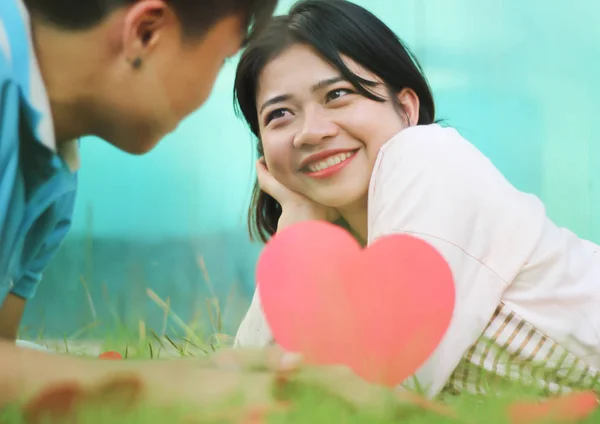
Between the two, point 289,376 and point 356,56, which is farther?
point 356,56

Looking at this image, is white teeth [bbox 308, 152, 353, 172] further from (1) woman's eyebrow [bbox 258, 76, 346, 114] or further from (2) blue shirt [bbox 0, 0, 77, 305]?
(2) blue shirt [bbox 0, 0, 77, 305]

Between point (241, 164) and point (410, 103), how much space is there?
185 mm

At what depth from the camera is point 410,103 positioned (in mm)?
708

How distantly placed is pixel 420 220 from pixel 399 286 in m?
0.11

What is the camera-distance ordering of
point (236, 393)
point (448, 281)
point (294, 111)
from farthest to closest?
point (294, 111)
point (448, 281)
point (236, 393)

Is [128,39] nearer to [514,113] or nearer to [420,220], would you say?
[420,220]

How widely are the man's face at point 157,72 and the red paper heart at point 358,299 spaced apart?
0.43 feet

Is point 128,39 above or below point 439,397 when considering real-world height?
above

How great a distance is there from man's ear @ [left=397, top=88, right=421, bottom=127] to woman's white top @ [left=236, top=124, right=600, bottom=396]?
0.05m

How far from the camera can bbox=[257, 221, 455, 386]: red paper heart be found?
0.48m

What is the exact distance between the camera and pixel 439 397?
53 centimetres

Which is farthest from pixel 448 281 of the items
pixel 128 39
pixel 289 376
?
pixel 128 39

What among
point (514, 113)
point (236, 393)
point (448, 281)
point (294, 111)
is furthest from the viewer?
point (514, 113)

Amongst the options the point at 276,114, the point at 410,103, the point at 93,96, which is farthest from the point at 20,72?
the point at 410,103
